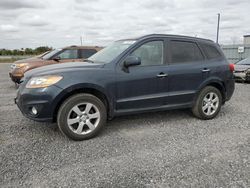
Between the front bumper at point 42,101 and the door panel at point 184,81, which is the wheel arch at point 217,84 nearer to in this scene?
the door panel at point 184,81

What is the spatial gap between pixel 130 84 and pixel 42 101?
1.45 metres

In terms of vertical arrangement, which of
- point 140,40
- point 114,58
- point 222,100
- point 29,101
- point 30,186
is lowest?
point 30,186

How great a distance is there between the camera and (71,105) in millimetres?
3541

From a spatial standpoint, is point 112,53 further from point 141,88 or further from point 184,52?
point 184,52

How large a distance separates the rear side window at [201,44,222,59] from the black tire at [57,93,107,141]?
2.54 m

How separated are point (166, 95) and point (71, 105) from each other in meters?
1.77

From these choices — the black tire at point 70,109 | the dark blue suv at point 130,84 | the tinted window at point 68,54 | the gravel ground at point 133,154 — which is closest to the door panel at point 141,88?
the dark blue suv at point 130,84

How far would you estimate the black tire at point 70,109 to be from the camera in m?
3.53

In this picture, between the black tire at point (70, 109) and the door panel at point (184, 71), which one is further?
the door panel at point (184, 71)

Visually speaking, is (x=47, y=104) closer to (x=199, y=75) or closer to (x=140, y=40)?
(x=140, y=40)

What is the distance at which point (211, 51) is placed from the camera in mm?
4875

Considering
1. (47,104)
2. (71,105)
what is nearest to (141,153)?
(71,105)

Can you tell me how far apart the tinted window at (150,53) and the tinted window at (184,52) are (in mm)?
273

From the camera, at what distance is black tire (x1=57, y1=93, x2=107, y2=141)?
353 cm
